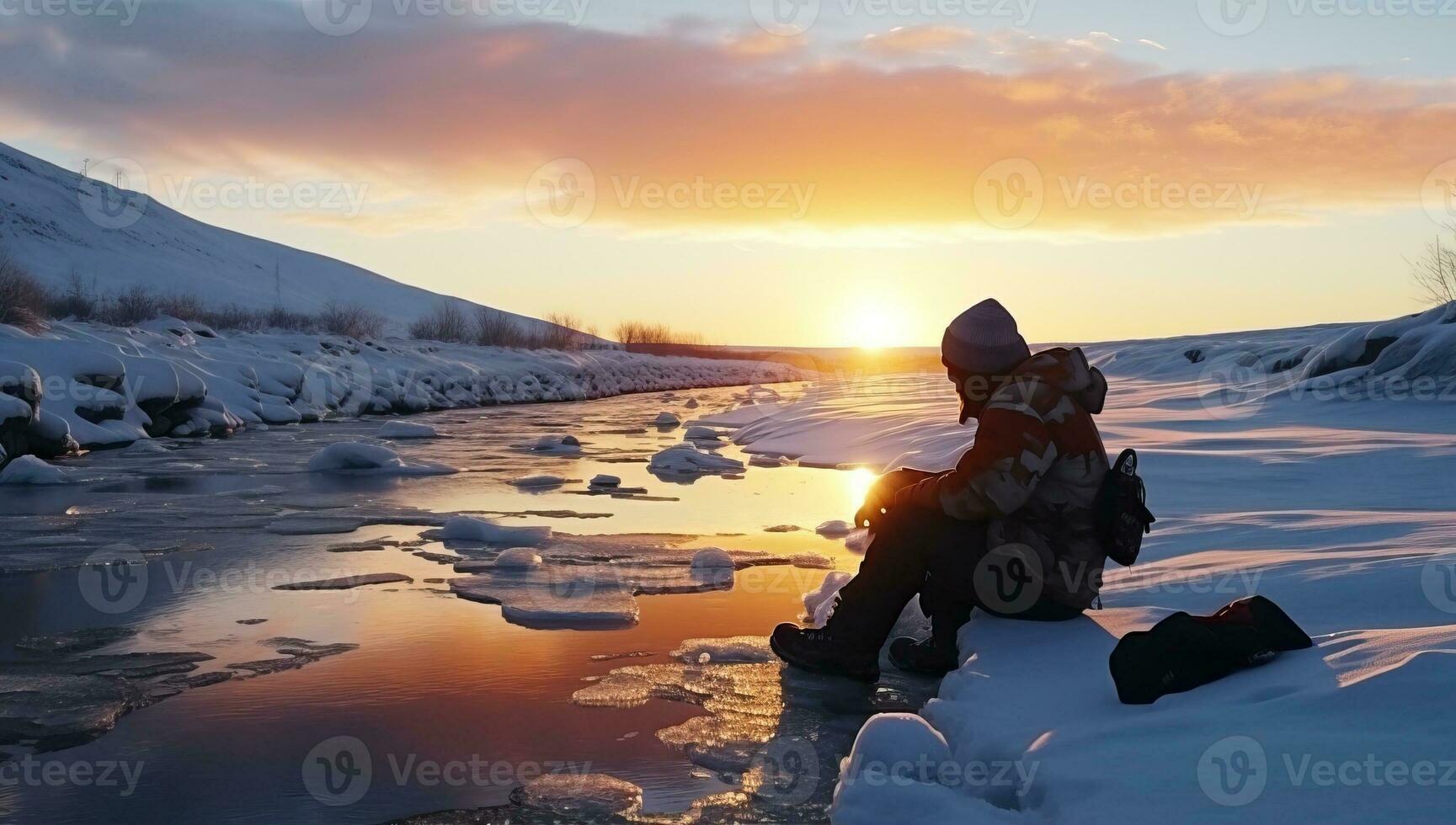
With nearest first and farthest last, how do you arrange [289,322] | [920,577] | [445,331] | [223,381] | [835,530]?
[920,577] → [835,530] → [223,381] → [289,322] → [445,331]

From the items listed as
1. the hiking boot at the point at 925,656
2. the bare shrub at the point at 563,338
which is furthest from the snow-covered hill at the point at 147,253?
the hiking boot at the point at 925,656

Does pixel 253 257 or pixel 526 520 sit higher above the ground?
pixel 253 257

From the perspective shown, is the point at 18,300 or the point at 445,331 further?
the point at 445,331

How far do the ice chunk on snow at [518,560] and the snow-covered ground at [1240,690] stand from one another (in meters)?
1.67

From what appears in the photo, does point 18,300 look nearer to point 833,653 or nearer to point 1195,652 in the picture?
point 833,653

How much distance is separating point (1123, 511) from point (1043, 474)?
0.88 ft

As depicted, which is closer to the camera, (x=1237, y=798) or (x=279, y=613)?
(x=1237, y=798)

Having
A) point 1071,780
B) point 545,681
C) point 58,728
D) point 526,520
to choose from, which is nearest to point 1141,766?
point 1071,780

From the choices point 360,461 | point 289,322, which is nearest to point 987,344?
point 360,461

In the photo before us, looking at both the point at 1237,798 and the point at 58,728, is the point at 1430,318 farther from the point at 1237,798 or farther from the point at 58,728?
the point at 58,728

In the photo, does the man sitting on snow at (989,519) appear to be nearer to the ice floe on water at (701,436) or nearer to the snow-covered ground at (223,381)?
the snow-covered ground at (223,381)

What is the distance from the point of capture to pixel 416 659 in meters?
3.84

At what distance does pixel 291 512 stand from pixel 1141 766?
6.73 metres

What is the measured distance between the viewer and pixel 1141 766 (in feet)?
7.12
